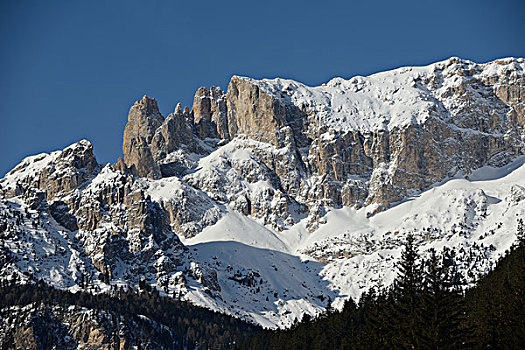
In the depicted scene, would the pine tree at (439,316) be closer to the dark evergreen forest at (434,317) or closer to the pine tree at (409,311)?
the dark evergreen forest at (434,317)

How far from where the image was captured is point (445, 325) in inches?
2985

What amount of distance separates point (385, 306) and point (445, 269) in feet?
93.1

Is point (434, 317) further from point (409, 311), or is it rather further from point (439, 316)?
point (409, 311)

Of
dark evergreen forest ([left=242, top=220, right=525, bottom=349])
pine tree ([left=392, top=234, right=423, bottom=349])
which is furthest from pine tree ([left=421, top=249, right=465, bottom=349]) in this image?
pine tree ([left=392, top=234, right=423, bottom=349])

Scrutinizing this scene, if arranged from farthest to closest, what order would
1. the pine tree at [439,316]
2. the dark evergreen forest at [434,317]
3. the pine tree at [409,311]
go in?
1. the pine tree at [409,311]
2. the dark evergreen forest at [434,317]
3. the pine tree at [439,316]

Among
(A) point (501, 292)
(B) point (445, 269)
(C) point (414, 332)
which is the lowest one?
(C) point (414, 332)

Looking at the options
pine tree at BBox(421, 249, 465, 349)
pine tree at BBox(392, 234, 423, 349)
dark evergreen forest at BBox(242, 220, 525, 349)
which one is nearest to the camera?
pine tree at BBox(421, 249, 465, 349)

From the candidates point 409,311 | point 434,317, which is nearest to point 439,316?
point 434,317

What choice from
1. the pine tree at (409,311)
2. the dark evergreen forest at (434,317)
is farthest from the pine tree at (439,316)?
the pine tree at (409,311)

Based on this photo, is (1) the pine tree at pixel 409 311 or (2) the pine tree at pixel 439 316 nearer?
(2) the pine tree at pixel 439 316

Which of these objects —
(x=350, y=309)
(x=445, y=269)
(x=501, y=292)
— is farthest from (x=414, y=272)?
(x=350, y=309)

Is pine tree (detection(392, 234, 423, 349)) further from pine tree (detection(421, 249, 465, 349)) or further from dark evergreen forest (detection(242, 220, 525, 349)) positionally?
pine tree (detection(421, 249, 465, 349))

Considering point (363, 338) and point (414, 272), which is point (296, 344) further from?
point (414, 272)

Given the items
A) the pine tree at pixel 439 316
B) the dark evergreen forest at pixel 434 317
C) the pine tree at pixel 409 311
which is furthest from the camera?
the pine tree at pixel 409 311
